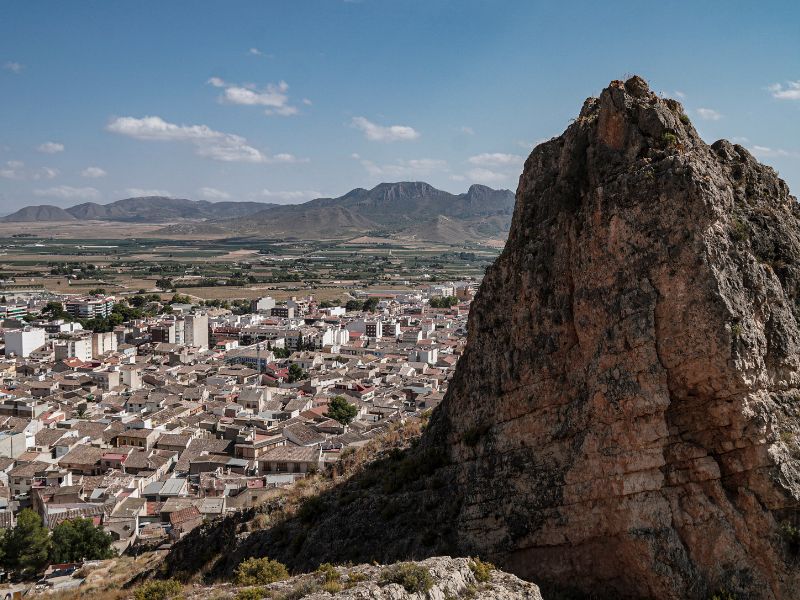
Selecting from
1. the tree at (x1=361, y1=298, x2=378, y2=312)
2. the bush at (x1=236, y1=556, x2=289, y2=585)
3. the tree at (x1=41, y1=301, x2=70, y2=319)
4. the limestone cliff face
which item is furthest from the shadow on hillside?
the tree at (x1=361, y1=298, x2=378, y2=312)

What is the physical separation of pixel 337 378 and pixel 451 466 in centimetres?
4994

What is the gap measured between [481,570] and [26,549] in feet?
87.9

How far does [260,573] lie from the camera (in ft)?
49.1

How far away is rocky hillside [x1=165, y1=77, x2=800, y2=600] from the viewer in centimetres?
1118

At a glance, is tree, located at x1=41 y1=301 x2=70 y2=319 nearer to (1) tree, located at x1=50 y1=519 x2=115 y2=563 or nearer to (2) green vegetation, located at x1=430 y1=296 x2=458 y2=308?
(2) green vegetation, located at x1=430 y1=296 x2=458 y2=308

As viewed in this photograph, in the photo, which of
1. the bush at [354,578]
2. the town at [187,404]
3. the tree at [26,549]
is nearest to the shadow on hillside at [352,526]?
the bush at [354,578]

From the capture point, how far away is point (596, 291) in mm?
12562

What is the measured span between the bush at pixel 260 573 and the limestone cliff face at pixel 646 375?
161 inches

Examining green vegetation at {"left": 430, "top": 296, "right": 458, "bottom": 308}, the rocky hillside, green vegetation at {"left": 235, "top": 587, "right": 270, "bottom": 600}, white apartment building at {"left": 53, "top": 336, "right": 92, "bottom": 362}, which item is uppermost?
the rocky hillside

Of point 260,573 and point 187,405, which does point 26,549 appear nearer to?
point 260,573

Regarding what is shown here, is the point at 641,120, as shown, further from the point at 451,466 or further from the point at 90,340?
the point at 90,340

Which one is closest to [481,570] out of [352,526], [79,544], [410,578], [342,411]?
[410,578]

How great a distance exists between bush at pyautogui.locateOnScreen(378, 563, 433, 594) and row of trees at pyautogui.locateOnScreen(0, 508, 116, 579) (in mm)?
24459

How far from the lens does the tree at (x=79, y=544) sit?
31.4 m
